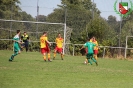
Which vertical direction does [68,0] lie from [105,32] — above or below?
above

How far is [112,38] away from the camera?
41.9 meters

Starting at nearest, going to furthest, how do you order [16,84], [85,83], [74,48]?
1. [16,84]
2. [85,83]
3. [74,48]

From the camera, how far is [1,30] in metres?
38.9

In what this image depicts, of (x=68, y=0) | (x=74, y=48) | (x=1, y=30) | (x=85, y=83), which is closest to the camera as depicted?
(x=85, y=83)

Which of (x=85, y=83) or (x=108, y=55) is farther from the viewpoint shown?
(x=108, y=55)

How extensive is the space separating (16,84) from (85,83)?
252 centimetres

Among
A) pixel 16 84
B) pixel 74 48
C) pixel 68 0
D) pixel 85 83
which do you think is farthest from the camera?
pixel 68 0

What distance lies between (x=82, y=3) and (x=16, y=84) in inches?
1906

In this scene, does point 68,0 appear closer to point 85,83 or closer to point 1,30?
point 1,30

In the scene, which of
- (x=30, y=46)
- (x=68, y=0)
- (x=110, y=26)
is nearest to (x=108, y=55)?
(x=110, y=26)

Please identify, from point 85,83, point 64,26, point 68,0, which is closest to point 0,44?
point 64,26

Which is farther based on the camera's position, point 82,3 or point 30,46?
point 82,3

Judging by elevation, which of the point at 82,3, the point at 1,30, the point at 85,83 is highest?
the point at 82,3

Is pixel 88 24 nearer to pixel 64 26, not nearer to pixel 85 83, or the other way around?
pixel 64 26
